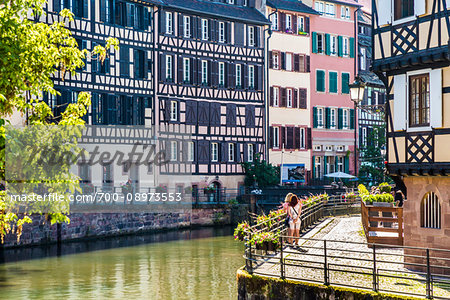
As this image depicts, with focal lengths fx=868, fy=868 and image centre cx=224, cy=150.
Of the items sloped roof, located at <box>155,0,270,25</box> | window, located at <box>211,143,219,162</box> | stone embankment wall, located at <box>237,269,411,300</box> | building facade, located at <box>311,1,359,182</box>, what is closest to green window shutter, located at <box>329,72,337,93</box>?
building facade, located at <box>311,1,359,182</box>

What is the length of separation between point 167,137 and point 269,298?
33559mm

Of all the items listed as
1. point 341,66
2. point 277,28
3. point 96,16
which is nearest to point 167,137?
point 96,16

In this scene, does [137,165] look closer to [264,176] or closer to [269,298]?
[264,176]

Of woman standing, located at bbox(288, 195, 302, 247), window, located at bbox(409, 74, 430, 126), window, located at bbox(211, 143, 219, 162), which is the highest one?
window, located at bbox(409, 74, 430, 126)

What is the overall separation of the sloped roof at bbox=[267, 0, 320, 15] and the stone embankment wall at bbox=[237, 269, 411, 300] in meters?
41.1

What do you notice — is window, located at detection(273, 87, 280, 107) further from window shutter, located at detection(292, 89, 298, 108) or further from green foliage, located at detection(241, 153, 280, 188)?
green foliage, located at detection(241, 153, 280, 188)

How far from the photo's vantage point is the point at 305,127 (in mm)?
58062

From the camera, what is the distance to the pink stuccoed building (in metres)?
59.1

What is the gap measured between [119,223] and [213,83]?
1448cm

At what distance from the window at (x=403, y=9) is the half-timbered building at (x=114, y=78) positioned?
2578 cm

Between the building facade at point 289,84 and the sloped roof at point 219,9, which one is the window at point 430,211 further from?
the building facade at point 289,84

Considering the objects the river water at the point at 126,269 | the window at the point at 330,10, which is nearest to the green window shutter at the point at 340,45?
the window at the point at 330,10

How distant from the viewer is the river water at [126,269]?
23781 mm

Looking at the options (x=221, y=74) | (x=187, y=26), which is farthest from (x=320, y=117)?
(x=187, y=26)
